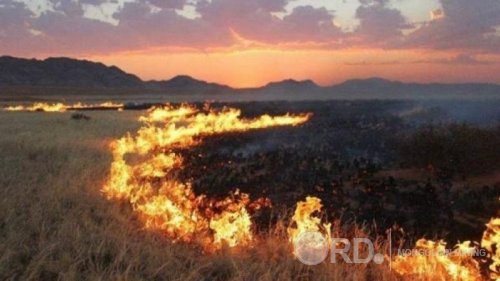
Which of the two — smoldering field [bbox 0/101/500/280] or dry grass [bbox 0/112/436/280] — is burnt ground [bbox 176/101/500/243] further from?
dry grass [bbox 0/112/436/280]

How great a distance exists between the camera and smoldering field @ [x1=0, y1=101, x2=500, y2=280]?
22.5 feet

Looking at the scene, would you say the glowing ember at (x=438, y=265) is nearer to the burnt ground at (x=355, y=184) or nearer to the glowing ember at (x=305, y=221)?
the burnt ground at (x=355, y=184)

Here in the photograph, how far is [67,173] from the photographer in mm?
13102

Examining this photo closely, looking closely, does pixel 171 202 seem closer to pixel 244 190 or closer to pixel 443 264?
pixel 244 190

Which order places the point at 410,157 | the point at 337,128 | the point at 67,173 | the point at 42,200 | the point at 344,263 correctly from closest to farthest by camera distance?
the point at 344,263, the point at 42,200, the point at 67,173, the point at 410,157, the point at 337,128

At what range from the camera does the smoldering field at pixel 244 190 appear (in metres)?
6.85

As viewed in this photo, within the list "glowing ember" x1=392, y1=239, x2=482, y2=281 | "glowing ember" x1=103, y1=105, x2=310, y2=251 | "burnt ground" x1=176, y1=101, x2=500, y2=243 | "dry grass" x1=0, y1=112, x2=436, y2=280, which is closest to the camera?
"dry grass" x1=0, y1=112, x2=436, y2=280

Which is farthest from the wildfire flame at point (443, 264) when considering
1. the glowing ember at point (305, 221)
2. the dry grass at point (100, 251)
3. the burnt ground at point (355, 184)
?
the glowing ember at point (305, 221)

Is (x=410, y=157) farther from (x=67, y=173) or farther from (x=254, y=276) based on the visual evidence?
(x=254, y=276)

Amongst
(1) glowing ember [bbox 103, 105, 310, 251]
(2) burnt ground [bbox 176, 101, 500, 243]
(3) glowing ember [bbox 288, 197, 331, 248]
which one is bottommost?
(2) burnt ground [bbox 176, 101, 500, 243]

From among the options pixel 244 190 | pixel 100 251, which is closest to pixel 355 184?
pixel 244 190

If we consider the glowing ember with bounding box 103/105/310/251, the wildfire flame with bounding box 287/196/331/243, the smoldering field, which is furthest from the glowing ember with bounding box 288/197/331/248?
the glowing ember with bounding box 103/105/310/251

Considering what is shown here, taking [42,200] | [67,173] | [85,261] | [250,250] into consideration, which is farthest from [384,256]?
[67,173]

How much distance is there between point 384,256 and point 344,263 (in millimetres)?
708
